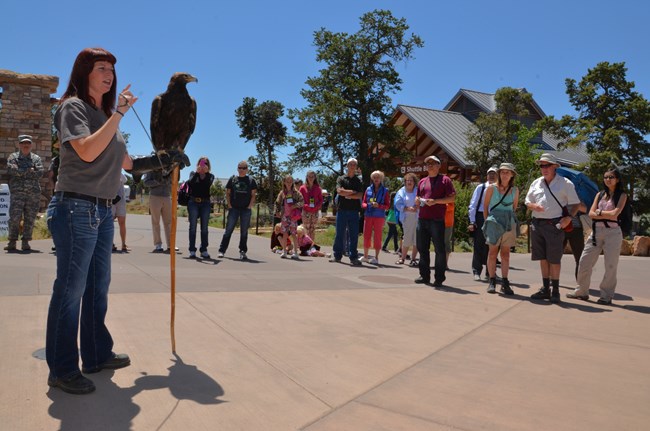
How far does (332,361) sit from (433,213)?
4530 mm

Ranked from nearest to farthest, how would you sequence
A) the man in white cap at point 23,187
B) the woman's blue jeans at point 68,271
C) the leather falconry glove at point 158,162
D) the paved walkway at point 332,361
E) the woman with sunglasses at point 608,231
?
the paved walkway at point 332,361 < the woman's blue jeans at point 68,271 < the leather falconry glove at point 158,162 < the woman with sunglasses at point 608,231 < the man in white cap at point 23,187

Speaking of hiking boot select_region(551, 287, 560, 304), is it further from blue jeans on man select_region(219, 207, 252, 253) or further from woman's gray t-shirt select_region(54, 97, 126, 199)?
woman's gray t-shirt select_region(54, 97, 126, 199)

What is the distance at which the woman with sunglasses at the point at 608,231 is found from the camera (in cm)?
682

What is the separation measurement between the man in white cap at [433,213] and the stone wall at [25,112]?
55.7 ft

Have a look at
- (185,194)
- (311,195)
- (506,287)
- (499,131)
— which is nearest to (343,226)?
(311,195)

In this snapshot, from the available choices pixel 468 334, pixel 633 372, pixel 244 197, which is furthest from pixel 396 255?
pixel 633 372


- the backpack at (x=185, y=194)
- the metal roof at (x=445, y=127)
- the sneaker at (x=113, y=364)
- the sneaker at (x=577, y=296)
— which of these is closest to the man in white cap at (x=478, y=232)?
the sneaker at (x=577, y=296)

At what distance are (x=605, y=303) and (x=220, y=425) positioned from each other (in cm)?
592

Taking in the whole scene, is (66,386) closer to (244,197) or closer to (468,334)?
(468,334)

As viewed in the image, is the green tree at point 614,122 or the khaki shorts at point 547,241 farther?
the green tree at point 614,122

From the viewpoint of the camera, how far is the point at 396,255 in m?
12.7

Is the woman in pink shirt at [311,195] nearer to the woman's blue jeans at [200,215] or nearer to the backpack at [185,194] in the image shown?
the woman's blue jeans at [200,215]

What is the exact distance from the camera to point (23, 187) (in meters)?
8.98

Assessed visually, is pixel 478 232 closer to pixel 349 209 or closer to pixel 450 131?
pixel 349 209
